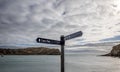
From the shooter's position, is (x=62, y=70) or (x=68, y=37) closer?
(x=62, y=70)

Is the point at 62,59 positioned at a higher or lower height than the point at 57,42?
lower

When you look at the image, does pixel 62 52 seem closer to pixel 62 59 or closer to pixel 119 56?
pixel 62 59

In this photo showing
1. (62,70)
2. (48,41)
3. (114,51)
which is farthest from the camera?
(114,51)

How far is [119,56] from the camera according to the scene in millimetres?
118125

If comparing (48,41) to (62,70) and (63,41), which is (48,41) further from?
(62,70)

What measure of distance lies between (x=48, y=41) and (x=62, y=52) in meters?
0.36

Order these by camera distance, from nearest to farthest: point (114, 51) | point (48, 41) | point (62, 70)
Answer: point (62, 70) < point (48, 41) < point (114, 51)

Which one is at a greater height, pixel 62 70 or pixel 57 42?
pixel 57 42

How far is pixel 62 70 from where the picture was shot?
3.83 metres

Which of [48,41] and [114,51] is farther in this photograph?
[114,51]

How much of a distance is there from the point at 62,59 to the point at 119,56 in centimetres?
11939

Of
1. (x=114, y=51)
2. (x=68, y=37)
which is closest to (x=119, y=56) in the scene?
(x=114, y=51)

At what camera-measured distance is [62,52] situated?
3951 millimetres

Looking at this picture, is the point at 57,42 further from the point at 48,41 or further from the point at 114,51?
the point at 114,51
